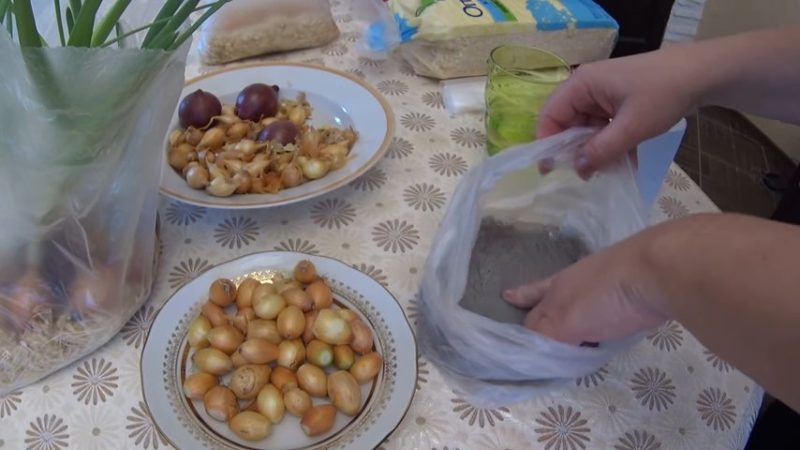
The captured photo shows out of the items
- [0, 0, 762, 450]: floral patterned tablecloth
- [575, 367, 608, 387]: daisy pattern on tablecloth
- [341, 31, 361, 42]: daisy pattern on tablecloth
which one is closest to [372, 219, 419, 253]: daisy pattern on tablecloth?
[0, 0, 762, 450]: floral patterned tablecloth

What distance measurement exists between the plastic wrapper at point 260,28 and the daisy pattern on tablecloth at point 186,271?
416 mm

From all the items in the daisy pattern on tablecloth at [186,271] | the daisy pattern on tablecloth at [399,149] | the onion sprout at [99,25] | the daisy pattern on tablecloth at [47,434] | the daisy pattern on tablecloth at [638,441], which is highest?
the onion sprout at [99,25]

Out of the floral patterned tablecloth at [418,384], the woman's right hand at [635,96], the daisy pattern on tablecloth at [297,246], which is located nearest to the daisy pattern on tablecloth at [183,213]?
the floral patterned tablecloth at [418,384]

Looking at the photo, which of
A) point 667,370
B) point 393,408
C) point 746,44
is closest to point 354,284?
point 393,408

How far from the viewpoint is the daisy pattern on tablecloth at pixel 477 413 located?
49cm

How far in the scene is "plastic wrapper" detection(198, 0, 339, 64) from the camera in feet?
2.92

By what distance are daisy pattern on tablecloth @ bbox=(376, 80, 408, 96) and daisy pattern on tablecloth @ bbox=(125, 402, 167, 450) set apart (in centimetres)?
57

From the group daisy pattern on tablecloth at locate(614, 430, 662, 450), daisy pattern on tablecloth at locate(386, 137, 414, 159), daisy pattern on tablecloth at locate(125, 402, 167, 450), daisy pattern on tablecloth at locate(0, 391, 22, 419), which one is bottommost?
daisy pattern on tablecloth at locate(614, 430, 662, 450)

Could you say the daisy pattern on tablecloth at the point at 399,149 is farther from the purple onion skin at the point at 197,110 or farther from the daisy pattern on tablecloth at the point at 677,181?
the daisy pattern on tablecloth at the point at 677,181

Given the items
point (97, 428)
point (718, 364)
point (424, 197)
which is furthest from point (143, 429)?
point (718, 364)

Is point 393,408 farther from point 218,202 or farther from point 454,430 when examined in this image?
point 218,202

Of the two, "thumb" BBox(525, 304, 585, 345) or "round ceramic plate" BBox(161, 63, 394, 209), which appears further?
"round ceramic plate" BBox(161, 63, 394, 209)

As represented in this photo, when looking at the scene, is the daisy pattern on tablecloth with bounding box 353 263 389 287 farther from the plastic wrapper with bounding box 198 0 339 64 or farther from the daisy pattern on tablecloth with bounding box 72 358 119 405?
the plastic wrapper with bounding box 198 0 339 64

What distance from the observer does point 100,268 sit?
1.63 ft
